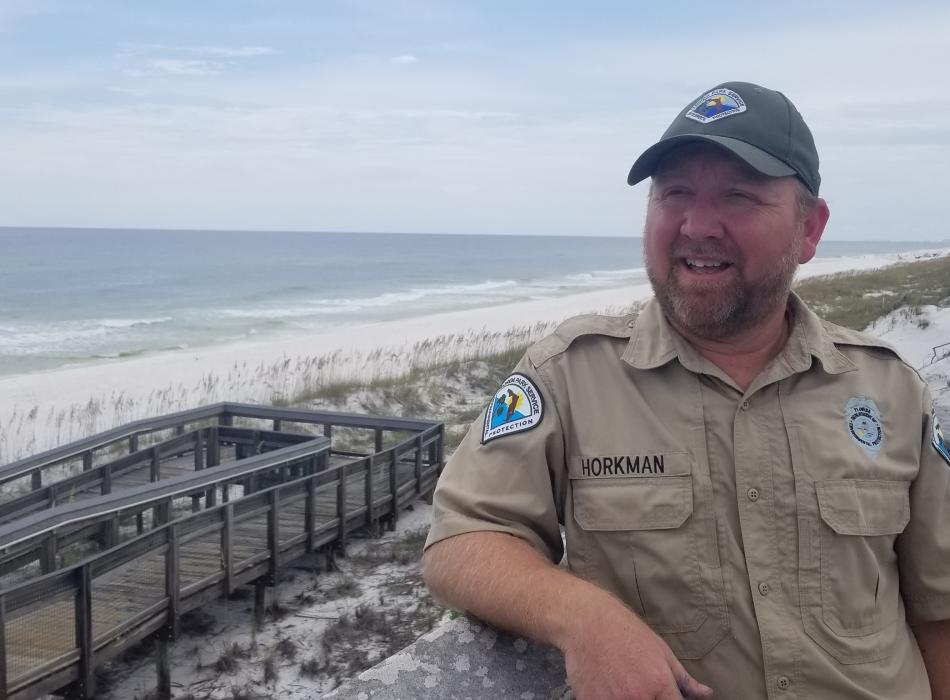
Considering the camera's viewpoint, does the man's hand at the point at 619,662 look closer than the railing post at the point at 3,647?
Yes

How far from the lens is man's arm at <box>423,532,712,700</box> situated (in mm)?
1497

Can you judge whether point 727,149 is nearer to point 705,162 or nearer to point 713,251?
point 705,162

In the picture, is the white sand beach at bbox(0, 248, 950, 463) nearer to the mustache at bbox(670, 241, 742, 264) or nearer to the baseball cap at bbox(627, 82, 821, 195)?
the baseball cap at bbox(627, 82, 821, 195)

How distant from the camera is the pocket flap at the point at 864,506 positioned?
75.5 inches

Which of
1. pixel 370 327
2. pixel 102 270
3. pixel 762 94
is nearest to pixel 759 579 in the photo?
pixel 762 94

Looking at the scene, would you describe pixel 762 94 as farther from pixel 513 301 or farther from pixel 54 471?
pixel 513 301

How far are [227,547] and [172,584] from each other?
63 cm

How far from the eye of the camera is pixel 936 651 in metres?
2.04

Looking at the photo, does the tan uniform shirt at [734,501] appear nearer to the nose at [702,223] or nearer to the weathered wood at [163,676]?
the nose at [702,223]

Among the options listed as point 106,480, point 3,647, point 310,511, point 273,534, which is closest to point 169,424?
point 106,480


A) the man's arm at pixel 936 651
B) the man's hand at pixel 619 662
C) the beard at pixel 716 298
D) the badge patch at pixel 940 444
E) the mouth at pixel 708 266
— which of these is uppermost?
the mouth at pixel 708 266

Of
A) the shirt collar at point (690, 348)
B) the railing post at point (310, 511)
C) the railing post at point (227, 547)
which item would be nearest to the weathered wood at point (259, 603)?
the railing post at point (227, 547)

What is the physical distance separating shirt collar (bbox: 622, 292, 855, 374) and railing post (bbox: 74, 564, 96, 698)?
438 cm

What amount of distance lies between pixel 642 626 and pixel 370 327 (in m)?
35.4
